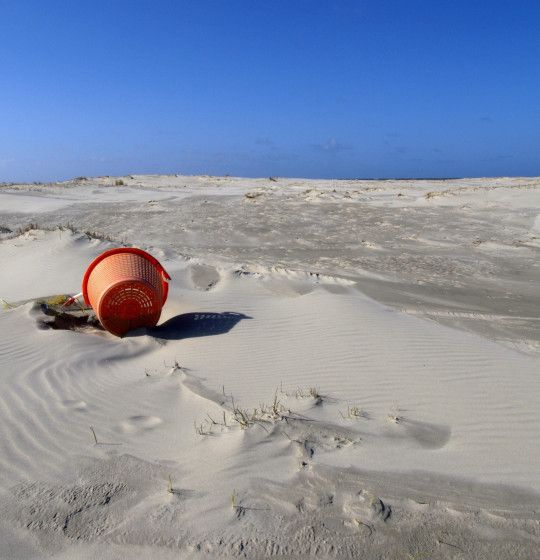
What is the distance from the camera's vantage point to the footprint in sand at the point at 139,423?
3146 mm

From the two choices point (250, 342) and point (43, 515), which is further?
point (250, 342)

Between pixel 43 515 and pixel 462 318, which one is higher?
pixel 43 515

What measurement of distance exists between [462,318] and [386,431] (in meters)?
3.12

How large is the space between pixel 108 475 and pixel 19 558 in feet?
1.99

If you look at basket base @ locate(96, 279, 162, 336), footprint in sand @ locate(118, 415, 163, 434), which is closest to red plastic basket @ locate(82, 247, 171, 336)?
basket base @ locate(96, 279, 162, 336)

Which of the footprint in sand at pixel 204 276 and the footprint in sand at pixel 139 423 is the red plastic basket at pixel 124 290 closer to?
the footprint in sand at pixel 139 423

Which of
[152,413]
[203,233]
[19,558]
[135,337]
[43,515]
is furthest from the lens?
[203,233]

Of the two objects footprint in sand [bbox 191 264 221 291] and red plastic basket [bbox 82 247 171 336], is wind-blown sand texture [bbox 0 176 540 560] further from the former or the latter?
red plastic basket [bbox 82 247 171 336]

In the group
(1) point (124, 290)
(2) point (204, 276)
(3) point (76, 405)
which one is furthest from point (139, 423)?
(2) point (204, 276)

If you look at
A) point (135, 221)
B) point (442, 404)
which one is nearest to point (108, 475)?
point (442, 404)

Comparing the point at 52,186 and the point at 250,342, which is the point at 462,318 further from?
the point at 52,186

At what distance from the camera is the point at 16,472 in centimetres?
263

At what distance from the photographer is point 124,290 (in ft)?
15.4

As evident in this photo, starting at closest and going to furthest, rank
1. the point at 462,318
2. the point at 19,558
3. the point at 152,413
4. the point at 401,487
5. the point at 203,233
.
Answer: the point at 19,558 → the point at 401,487 → the point at 152,413 → the point at 462,318 → the point at 203,233
